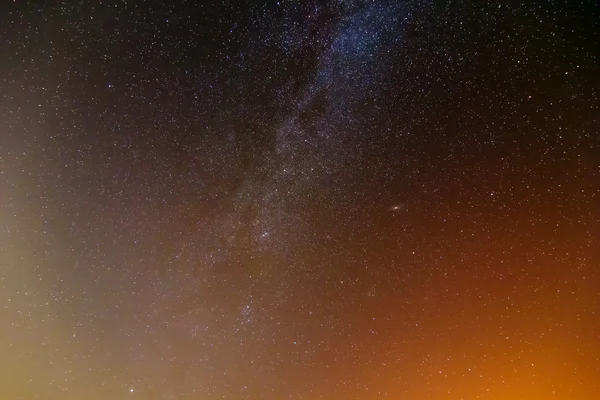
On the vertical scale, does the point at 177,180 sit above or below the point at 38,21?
below

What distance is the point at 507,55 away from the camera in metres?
1.07

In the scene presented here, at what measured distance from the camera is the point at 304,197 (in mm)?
1162

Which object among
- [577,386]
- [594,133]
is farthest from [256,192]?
[577,386]

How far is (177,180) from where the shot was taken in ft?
3.83

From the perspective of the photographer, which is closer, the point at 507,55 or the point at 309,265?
the point at 507,55

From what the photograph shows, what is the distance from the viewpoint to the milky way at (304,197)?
108 cm

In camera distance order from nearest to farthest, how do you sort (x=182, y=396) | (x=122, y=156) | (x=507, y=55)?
1. (x=507, y=55)
2. (x=122, y=156)
3. (x=182, y=396)

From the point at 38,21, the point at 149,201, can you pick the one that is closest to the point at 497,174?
the point at 149,201

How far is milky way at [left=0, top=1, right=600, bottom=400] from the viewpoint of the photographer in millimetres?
1080

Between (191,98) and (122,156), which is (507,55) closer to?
(191,98)

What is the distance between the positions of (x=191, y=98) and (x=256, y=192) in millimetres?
323

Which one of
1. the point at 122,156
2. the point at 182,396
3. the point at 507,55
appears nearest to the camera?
the point at 507,55

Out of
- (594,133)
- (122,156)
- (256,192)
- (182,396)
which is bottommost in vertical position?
(182,396)

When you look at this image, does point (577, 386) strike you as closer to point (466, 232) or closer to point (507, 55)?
point (466, 232)
